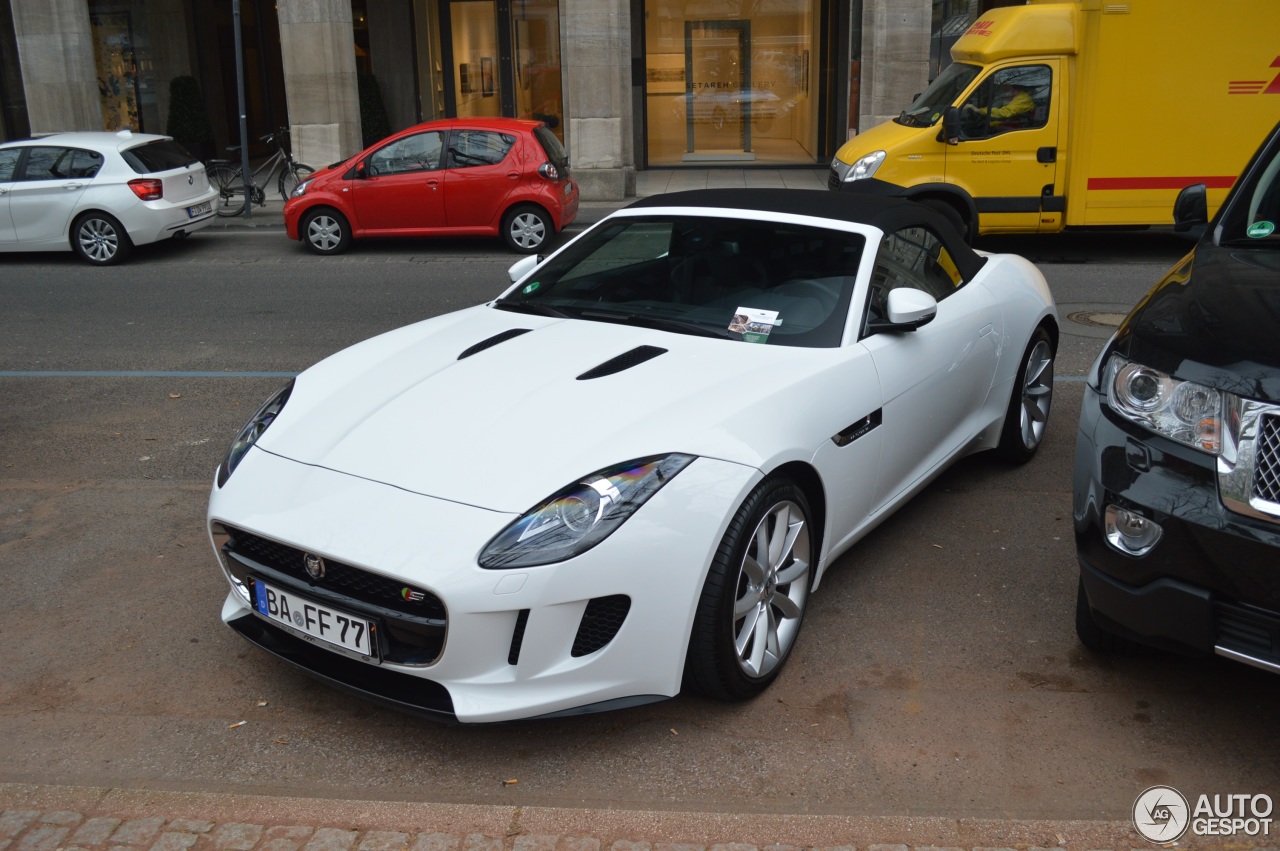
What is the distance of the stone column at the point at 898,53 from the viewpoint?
17609 millimetres

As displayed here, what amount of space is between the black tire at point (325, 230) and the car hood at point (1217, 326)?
36.1 ft

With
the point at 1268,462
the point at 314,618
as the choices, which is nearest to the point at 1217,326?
the point at 1268,462

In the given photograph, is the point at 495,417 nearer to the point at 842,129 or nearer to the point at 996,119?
the point at 996,119

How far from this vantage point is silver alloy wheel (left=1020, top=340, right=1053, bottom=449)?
598cm

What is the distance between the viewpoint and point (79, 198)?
1320cm

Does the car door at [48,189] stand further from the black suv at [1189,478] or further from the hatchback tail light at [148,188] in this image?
the black suv at [1189,478]

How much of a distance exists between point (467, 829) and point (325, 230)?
11528 millimetres

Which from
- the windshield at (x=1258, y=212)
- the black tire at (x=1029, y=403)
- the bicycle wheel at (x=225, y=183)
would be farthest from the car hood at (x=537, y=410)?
the bicycle wheel at (x=225, y=183)

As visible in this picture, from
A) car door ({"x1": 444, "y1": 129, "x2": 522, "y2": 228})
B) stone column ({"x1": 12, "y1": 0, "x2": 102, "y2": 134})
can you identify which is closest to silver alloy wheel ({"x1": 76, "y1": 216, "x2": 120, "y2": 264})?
car door ({"x1": 444, "y1": 129, "x2": 522, "y2": 228})

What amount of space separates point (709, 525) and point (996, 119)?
10066mm

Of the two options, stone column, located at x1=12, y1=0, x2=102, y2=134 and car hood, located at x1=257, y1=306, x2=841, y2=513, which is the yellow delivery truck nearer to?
car hood, located at x1=257, y1=306, x2=841, y2=513

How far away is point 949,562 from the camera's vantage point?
499 centimetres

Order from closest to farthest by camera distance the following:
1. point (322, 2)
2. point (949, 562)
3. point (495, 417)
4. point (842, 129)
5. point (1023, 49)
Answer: point (495, 417)
point (949, 562)
point (1023, 49)
point (322, 2)
point (842, 129)

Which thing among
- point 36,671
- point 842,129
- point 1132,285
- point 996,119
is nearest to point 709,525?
point 36,671
